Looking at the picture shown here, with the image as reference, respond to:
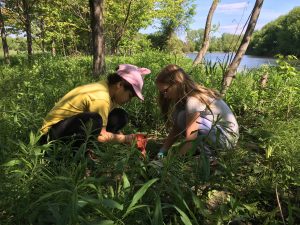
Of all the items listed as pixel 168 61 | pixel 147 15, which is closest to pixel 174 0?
pixel 147 15

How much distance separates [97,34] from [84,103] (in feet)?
11.7

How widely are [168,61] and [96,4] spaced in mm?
2119

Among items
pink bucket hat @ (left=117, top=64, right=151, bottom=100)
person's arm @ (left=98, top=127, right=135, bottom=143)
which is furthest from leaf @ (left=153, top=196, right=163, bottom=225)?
pink bucket hat @ (left=117, top=64, right=151, bottom=100)

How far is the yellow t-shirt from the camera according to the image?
2.72 m

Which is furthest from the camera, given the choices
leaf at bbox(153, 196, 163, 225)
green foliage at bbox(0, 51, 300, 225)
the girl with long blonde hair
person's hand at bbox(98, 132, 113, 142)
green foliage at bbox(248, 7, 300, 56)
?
green foliage at bbox(248, 7, 300, 56)

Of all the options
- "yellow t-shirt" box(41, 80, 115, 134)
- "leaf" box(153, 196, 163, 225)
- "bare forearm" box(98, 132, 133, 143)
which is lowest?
"bare forearm" box(98, 132, 133, 143)

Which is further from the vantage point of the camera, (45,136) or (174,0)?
(174,0)

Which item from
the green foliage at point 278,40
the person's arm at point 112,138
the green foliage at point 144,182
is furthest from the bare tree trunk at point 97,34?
the green foliage at point 278,40

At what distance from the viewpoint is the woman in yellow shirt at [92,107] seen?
271cm

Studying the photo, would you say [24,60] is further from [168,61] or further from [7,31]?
[7,31]

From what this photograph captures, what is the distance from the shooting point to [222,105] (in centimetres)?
272

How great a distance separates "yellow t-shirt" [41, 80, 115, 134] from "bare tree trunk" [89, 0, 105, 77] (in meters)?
3.18

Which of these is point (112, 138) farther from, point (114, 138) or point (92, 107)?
point (92, 107)

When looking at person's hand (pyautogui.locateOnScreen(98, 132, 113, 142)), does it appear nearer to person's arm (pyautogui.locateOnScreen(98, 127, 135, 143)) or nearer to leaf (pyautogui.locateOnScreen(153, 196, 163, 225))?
person's arm (pyautogui.locateOnScreen(98, 127, 135, 143))
